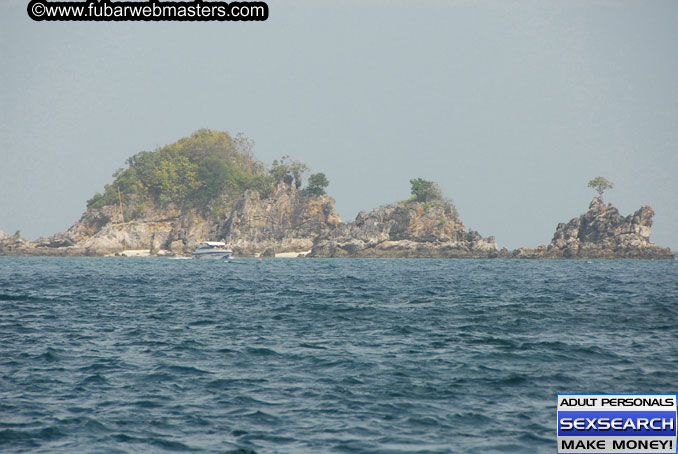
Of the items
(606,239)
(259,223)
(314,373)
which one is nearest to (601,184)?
(606,239)

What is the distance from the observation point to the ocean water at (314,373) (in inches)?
498

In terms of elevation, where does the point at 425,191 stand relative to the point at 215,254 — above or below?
above

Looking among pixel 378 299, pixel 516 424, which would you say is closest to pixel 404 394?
pixel 516 424

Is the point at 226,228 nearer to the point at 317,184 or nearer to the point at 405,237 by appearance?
the point at 317,184

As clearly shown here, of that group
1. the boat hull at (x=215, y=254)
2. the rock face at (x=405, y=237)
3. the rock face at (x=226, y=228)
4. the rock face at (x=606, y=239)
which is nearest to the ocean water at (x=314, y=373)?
the boat hull at (x=215, y=254)

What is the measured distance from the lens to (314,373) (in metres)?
17.6

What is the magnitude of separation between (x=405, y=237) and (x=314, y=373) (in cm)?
13586

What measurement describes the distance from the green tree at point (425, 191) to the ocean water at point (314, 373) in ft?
422

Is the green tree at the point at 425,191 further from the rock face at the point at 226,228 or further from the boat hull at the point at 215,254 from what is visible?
the boat hull at the point at 215,254

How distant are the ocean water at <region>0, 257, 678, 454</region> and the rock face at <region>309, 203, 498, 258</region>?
11292 centimetres

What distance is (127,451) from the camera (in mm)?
11820

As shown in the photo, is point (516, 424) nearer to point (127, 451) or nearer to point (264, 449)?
point (264, 449)

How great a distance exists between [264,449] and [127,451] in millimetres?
2487

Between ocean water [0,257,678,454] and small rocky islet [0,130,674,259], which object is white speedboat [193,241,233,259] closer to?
small rocky islet [0,130,674,259]
